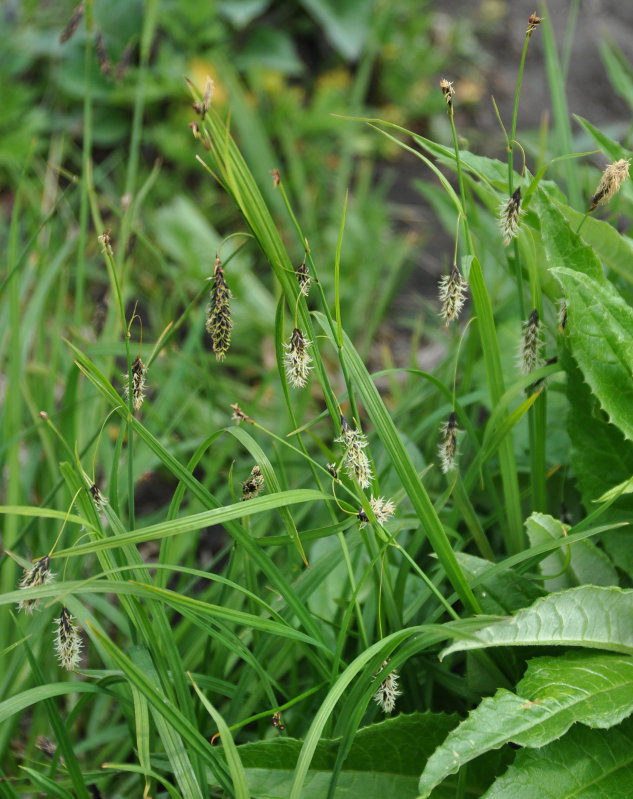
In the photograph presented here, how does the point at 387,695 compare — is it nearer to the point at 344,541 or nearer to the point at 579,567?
the point at 344,541

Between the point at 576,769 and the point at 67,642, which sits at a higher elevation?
the point at 67,642

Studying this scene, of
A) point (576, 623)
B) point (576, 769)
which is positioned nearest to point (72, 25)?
point (576, 623)

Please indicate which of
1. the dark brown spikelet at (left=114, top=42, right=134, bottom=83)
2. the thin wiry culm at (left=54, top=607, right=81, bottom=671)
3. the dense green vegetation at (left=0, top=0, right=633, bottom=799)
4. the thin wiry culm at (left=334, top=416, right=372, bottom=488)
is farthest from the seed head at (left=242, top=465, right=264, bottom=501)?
the dark brown spikelet at (left=114, top=42, right=134, bottom=83)

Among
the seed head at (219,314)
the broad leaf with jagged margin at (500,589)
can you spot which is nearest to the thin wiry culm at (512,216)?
the seed head at (219,314)

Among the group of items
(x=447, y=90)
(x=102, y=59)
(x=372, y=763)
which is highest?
(x=102, y=59)

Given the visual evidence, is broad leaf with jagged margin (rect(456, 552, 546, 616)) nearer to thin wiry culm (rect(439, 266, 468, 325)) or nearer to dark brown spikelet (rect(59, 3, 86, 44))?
thin wiry culm (rect(439, 266, 468, 325))

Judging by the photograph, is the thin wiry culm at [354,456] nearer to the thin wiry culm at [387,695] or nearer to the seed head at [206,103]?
the thin wiry culm at [387,695]
